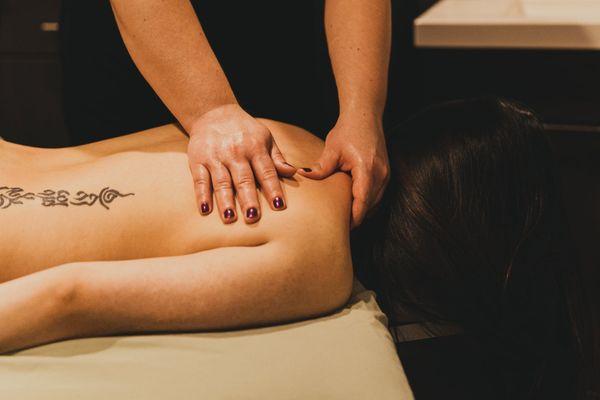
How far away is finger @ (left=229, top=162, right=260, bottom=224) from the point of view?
0.95m

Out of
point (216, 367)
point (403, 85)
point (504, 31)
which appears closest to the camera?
point (216, 367)

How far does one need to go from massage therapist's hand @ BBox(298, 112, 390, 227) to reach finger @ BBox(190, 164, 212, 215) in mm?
156

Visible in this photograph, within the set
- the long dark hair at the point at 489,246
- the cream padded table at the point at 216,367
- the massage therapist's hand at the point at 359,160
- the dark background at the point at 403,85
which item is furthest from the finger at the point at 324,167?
the dark background at the point at 403,85

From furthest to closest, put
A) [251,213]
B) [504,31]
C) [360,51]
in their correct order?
[504,31] → [360,51] → [251,213]

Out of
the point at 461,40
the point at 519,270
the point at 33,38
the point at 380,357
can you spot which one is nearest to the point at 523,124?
the point at 519,270

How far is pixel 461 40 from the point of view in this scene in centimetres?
168

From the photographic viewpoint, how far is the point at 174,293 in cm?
88

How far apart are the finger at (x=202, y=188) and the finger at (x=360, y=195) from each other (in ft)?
0.79

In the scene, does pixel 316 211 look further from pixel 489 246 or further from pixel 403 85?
pixel 403 85

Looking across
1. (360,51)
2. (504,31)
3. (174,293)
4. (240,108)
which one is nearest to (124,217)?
(174,293)

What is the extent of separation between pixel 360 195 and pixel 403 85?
93 cm

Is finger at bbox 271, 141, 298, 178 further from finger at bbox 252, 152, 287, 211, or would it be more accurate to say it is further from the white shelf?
the white shelf

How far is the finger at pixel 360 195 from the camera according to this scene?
1.05 meters

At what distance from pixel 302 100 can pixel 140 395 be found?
3.23 ft
